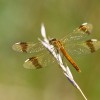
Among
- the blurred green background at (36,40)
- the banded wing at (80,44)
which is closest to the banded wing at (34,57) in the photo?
the banded wing at (80,44)

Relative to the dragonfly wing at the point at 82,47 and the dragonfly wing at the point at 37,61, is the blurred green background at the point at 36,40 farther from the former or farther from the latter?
the dragonfly wing at the point at 37,61

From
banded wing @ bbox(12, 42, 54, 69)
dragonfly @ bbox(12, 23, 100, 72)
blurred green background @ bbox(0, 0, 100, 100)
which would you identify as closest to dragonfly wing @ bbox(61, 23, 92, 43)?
dragonfly @ bbox(12, 23, 100, 72)

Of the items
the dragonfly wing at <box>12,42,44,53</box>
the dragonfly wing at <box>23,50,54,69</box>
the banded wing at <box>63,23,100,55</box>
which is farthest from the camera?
the banded wing at <box>63,23,100,55</box>

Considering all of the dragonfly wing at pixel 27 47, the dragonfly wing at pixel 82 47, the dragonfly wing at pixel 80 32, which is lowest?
the dragonfly wing at pixel 82 47

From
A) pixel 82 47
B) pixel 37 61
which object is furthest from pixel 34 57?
pixel 82 47

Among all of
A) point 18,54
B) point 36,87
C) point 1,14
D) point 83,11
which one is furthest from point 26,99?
point 83,11

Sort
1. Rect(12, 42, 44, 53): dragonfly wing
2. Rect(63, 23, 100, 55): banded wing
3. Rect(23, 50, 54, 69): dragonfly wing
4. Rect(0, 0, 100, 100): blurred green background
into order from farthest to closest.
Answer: Rect(0, 0, 100, 100): blurred green background → Rect(63, 23, 100, 55): banded wing → Rect(12, 42, 44, 53): dragonfly wing → Rect(23, 50, 54, 69): dragonfly wing

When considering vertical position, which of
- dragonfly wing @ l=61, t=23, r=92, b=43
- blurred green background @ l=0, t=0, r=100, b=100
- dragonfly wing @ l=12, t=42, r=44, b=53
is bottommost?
dragonfly wing @ l=61, t=23, r=92, b=43

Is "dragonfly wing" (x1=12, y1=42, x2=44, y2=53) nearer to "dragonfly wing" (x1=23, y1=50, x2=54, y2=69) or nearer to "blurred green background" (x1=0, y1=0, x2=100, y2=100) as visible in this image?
"dragonfly wing" (x1=23, y1=50, x2=54, y2=69)
